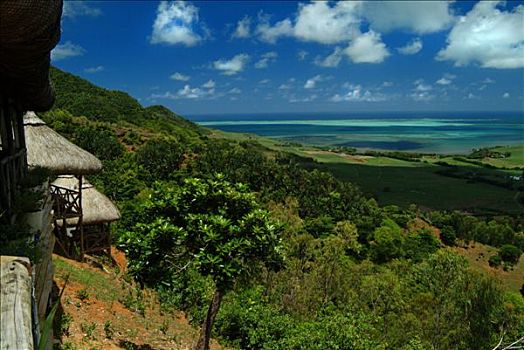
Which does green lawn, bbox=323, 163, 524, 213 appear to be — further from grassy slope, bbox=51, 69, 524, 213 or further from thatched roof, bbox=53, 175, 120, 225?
thatched roof, bbox=53, 175, 120, 225

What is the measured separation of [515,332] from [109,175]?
28997mm

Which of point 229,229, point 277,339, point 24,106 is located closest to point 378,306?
point 277,339

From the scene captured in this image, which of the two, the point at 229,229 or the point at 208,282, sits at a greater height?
the point at 229,229

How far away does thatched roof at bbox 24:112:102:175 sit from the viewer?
12.9 meters

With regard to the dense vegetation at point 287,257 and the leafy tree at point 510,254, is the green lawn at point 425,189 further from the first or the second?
the leafy tree at point 510,254

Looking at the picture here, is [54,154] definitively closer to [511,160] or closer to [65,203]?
[65,203]

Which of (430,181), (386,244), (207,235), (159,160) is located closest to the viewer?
(207,235)

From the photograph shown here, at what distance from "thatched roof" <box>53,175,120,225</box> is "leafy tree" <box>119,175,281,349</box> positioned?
325 inches

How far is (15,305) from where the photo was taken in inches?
68.6

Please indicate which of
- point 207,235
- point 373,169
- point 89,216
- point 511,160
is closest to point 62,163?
point 89,216

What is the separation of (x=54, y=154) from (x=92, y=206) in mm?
4150

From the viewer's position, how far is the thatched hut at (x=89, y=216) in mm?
16531

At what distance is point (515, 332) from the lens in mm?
17938

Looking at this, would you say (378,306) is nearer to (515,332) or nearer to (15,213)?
(515,332)
